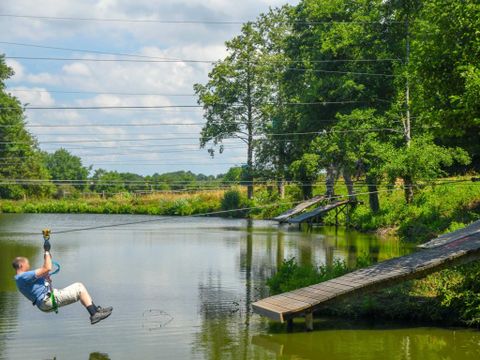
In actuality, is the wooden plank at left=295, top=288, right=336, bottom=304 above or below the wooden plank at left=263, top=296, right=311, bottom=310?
above

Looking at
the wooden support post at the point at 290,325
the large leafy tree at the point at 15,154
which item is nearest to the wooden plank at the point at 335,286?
the wooden support post at the point at 290,325

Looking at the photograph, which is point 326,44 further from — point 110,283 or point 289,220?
point 110,283

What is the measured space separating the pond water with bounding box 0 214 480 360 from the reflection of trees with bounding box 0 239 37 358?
0.03 metres

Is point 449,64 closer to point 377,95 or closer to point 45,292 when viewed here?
point 45,292

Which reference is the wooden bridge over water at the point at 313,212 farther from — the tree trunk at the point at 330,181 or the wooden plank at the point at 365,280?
the wooden plank at the point at 365,280

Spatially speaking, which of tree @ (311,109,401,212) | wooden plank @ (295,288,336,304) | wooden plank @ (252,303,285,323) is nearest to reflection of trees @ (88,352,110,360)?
wooden plank @ (252,303,285,323)

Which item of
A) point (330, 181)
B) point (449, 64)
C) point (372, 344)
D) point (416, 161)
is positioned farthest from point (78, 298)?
point (330, 181)

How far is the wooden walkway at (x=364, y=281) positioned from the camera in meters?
14.8

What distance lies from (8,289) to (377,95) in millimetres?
31674

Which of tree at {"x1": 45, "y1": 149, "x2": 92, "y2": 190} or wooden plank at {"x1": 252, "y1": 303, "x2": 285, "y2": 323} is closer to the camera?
wooden plank at {"x1": 252, "y1": 303, "x2": 285, "y2": 323}

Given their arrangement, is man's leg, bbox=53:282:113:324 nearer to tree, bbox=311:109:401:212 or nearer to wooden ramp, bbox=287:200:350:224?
tree, bbox=311:109:401:212

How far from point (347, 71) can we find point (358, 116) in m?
5.08

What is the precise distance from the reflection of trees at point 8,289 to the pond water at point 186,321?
3cm

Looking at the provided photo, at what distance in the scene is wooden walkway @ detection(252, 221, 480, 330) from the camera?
48.4 ft
